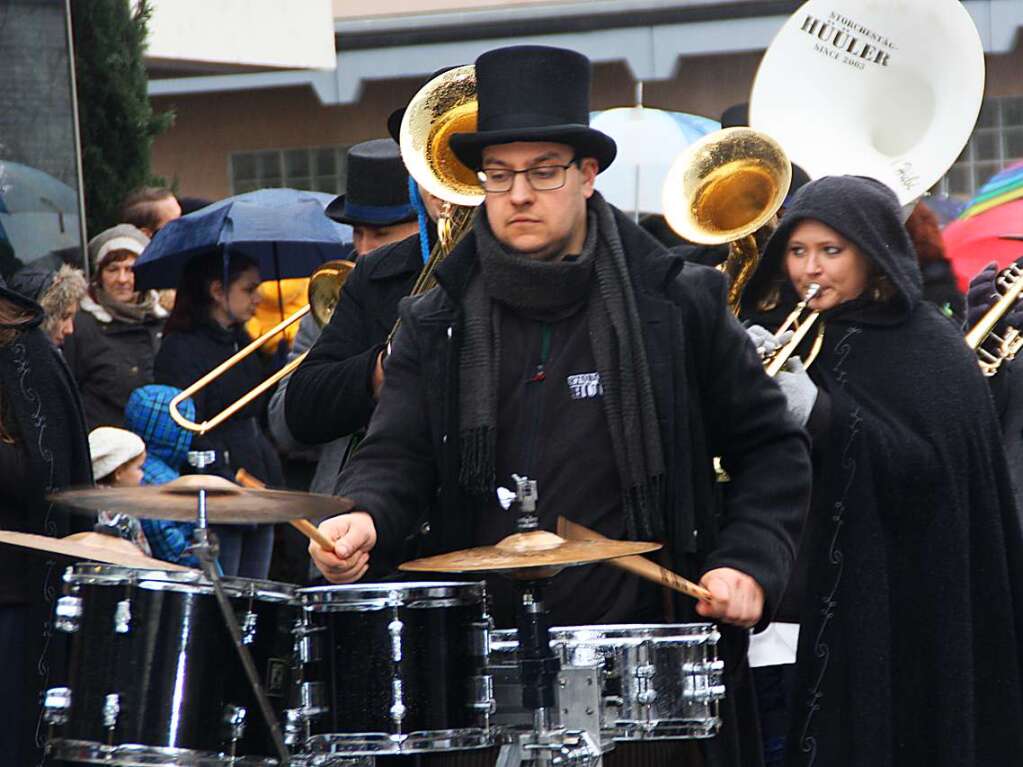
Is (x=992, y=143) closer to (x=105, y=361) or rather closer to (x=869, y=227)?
(x=105, y=361)

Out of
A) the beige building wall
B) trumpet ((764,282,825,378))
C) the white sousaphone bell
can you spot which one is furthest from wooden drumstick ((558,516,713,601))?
the beige building wall

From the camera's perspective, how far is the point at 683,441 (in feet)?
15.6

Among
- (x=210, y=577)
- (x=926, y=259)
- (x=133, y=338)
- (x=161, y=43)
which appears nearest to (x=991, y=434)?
(x=926, y=259)

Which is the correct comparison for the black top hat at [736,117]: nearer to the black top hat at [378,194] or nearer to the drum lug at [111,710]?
the black top hat at [378,194]

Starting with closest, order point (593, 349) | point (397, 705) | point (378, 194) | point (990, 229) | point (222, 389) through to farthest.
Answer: point (397, 705) < point (593, 349) < point (378, 194) < point (222, 389) < point (990, 229)

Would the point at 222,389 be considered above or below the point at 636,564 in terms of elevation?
above

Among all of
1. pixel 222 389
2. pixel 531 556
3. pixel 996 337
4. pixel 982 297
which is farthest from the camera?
pixel 222 389

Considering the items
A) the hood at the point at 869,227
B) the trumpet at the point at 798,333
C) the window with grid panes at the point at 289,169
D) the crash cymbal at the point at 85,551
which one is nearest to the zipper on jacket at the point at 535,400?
the crash cymbal at the point at 85,551

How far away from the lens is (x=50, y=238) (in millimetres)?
9438

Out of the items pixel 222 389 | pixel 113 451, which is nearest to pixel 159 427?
pixel 222 389

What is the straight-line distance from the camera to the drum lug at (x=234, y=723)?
4543 millimetres

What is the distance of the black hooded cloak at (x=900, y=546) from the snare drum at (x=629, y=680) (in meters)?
1.50

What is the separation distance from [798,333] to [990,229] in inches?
154

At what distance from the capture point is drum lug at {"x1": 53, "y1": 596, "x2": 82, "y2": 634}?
15.3 feet
